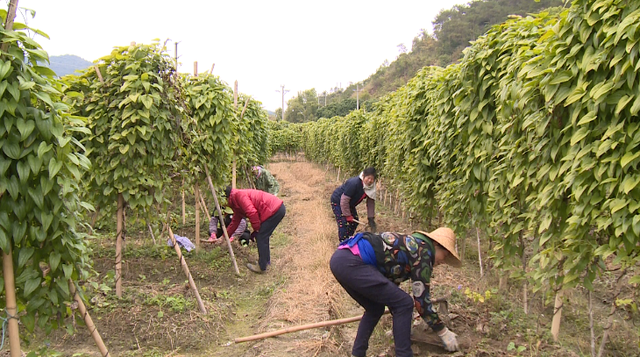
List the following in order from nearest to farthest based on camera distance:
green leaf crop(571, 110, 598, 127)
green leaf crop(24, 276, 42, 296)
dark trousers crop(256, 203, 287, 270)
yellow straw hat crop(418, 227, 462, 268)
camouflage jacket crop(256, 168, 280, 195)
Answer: green leaf crop(24, 276, 42, 296) → green leaf crop(571, 110, 598, 127) → yellow straw hat crop(418, 227, 462, 268) → dark trousers crop(256, 203, 287, 270) → camouflage jacket crop(256, 168, 280, 195)

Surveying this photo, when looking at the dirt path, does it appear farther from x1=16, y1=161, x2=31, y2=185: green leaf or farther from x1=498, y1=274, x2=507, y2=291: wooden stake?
x1=16, y1=161, x2=31, y2=185: green leaf

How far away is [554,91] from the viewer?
120 inches

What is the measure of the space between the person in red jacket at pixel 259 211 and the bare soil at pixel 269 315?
1.37 ft

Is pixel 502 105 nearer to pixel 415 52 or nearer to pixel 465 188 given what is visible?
pixel 465 188

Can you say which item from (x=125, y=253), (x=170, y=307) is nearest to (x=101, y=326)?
(x=170, y=307)

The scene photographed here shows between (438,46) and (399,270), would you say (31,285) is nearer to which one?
(399,270)

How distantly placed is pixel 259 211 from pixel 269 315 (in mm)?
2215

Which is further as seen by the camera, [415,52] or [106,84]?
[415,52]

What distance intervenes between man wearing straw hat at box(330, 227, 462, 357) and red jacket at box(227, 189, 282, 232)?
11.0 ft

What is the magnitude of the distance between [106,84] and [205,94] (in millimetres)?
2485

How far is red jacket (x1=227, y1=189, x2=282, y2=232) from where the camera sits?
22.5ft

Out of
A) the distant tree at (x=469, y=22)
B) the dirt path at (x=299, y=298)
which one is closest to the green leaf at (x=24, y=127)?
the dirt path at (x=299, y=298)

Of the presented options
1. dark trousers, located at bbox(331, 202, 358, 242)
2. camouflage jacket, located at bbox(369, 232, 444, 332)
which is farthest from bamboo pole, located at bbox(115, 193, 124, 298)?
dark trousers, located at bbox(331, 202, 358, 242)

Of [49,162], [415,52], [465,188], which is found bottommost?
[465,188]
